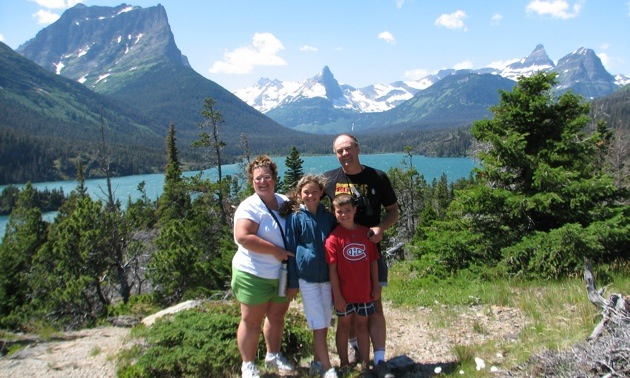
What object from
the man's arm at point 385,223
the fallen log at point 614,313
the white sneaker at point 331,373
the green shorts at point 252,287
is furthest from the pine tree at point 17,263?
the fallen log at point 614,313

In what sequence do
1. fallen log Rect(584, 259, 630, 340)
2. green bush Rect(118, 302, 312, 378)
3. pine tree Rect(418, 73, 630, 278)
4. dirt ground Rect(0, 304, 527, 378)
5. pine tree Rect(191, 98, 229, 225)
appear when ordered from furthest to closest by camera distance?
pine tree Rect(191, 98, 229, 225) < pine tree Rect(418, 73, 630, 278) < dirt ground Rect(0, 304, 527, 378) < green bush Rect(118, 302, 312, 378) < fallen log Rect(584, 259, 630, 340)

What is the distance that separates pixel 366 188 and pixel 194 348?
228 centimetres

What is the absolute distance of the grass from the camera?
158 inches

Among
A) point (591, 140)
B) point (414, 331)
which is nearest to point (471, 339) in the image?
point (414, 331)

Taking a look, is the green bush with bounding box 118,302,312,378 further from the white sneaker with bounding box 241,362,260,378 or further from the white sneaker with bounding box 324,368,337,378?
the white sneaker with bounding box 324,368,337,378

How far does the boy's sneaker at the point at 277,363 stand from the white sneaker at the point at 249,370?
0.75 feet

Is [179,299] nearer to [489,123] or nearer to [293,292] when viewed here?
[489,123]

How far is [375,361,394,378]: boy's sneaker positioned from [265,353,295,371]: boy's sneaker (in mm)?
898

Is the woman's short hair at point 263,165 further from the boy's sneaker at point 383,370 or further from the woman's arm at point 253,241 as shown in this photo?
the boy's sneaker at point 383,370

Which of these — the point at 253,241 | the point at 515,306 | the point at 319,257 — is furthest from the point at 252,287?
the point at 515,306

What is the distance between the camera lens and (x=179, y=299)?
17.4 m

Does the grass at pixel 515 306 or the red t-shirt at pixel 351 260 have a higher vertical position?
the red t-shirt at pixel 351 260

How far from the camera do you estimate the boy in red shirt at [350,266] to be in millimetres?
3799

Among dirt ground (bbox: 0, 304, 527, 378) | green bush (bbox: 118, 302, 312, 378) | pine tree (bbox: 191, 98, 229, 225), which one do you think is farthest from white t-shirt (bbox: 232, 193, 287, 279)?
pine tree (bbox: 191, 98, 229, 225)
